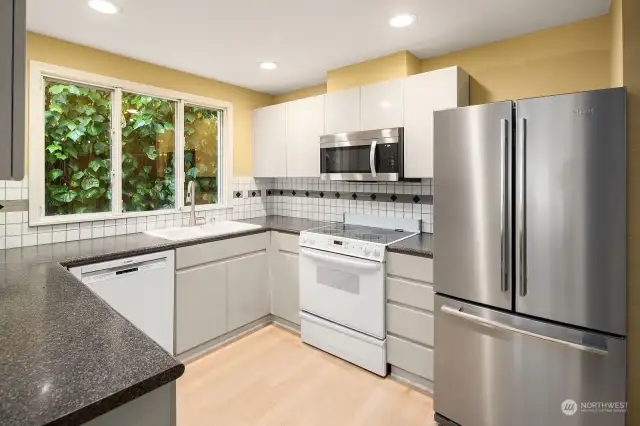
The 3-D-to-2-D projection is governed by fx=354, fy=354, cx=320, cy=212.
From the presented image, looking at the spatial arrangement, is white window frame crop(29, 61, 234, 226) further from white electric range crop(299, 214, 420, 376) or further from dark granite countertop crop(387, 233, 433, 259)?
dark granite countertop crop(387, 233, 433, 259)

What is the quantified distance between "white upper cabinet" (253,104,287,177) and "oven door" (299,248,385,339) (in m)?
1.09

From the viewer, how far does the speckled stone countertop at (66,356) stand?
2.30 feet

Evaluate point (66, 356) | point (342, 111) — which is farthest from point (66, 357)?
point (342, 111)

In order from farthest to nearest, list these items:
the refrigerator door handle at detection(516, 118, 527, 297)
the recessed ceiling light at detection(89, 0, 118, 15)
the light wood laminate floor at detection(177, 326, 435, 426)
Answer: the light wood laminate floor at detection(177, 326, 435, 426) < the recessed ceiling light at detection(89, 0, 118, 15) < the refrigerator door handle at detection(516, 118, 527, 297)

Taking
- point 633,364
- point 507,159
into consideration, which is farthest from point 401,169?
point 633,364

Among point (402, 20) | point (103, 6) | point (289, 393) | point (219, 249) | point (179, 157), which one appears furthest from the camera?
point (179, 157)

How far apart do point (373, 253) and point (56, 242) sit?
2.26 m

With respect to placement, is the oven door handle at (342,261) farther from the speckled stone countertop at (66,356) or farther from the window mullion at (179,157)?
→ the speckled stone countertop at (66,356)

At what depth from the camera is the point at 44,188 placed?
97.9 inches

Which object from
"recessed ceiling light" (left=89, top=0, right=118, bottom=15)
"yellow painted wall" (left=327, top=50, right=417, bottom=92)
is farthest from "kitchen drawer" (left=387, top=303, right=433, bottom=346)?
"recessed ceiling light" (left=89, top=0, right=118, bottom=15)

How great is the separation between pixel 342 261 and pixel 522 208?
4.29 ft

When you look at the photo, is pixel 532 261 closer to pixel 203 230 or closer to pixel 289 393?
pixel 289 393

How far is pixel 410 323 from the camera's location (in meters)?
2.36

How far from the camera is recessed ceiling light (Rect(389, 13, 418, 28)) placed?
2158 mm
